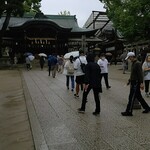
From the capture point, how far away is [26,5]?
37812 mm

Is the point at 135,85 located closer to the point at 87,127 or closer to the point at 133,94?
the point at 133,94

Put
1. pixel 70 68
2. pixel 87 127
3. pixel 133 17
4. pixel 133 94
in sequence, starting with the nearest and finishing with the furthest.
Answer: pixel 87 127 → pixel 133 94 → pixel 70 68 → pixel 133 17

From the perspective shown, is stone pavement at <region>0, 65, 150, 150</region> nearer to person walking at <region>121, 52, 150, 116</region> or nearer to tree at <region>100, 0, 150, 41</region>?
person walking at <region>121, 52, 150, 116</region>

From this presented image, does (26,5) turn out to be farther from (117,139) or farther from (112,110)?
(117,139)

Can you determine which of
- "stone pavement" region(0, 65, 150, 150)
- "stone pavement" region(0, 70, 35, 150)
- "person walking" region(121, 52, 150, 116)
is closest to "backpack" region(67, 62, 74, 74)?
"stone pavement" region(0, 70, 35, 150)

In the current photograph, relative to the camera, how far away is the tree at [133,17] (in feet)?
91.5

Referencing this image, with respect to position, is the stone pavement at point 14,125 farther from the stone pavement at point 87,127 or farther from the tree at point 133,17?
the tree at point 133,17

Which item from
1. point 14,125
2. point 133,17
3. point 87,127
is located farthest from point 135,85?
point 133,17

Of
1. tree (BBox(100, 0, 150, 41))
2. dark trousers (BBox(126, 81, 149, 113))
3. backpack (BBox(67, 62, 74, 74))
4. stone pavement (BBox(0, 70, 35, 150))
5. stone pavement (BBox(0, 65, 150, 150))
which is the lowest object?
stone pavement (BBox(0, 70, 35, 150))

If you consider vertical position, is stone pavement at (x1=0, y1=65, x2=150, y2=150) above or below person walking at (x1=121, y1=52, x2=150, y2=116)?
below

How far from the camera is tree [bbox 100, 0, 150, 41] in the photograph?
27881 mm

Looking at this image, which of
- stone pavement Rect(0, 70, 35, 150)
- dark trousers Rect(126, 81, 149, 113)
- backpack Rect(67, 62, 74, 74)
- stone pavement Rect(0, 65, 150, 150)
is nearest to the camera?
stone pavement Rect(0, 65, 150, 150)

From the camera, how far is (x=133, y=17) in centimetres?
2895

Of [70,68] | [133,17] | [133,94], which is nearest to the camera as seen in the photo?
[133,94]
